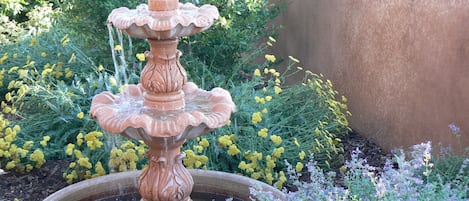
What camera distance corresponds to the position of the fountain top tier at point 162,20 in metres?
2.71

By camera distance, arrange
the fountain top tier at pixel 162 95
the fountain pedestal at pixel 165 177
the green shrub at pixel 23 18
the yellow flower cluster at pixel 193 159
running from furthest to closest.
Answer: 1. the green shrub at pixel 23 18
2. the yellow flower cluster at pixel 193 159
3. the fountain pedestal at pixel 165 177
4. the fountain top tier at pixel 162 95

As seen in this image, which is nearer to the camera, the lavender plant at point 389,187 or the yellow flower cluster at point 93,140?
the lavender plant at point 389,187

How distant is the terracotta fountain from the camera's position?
2795mm

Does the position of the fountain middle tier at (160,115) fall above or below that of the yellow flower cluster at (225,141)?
above

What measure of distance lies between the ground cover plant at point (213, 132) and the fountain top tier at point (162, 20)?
1033mm

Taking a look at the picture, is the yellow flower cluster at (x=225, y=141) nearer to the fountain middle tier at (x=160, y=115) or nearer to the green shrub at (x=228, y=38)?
the fountain middle tier at (x=160, y=115)

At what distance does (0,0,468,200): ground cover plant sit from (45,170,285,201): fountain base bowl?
23cm

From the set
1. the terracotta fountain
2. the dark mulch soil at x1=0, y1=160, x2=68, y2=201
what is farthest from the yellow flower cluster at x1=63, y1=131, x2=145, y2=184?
the terracotta fountain

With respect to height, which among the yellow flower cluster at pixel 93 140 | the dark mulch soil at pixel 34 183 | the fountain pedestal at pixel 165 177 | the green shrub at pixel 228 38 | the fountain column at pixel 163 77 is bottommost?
the dark mulch soil at pixel 34 183

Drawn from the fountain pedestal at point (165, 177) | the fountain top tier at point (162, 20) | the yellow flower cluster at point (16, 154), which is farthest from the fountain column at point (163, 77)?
the yellow flower cluster at point (16, 154)

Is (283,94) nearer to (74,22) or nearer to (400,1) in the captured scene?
(400,1)

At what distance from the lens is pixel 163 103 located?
118 inches

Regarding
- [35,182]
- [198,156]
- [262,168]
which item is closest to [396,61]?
[262,168]

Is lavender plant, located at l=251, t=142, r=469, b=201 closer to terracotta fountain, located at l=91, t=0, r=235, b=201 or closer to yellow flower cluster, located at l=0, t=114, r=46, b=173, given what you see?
terracotta fountain, located at l=91, t=0, r=235, b=201
